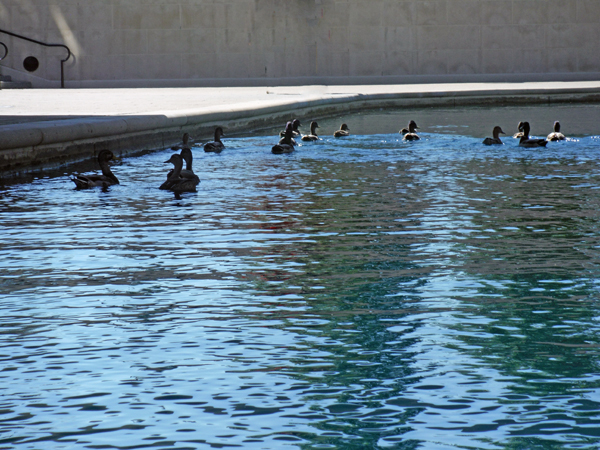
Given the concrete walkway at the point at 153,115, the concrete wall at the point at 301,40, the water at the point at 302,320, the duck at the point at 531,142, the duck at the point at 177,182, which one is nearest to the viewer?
the water at the point at 302,320

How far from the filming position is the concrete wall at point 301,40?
32.6m

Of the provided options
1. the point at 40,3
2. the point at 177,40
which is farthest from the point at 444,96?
the point at 40,3

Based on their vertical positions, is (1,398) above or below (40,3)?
below

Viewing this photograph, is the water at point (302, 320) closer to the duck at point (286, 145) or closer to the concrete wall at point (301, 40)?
the duck at point (286, 145)

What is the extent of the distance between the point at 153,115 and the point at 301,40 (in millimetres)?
18932

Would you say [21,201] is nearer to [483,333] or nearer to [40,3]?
[483,333]

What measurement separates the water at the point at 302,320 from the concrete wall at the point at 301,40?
929 inches

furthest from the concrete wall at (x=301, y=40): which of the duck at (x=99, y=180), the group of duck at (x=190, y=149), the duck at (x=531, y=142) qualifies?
the duck at (x=99, y=180)

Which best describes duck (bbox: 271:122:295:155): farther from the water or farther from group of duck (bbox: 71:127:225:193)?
the water

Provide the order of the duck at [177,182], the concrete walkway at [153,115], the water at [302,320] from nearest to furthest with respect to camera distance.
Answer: the water at [302,320], the duck at [177,182], the concrete walkway at [153,115]

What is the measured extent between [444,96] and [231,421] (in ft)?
73.0

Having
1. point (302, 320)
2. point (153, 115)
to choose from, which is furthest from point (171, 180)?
point (302, 320)

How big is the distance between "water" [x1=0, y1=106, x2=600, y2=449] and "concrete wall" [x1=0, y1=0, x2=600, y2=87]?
2360 centimetres

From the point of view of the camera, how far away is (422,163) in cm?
1306
